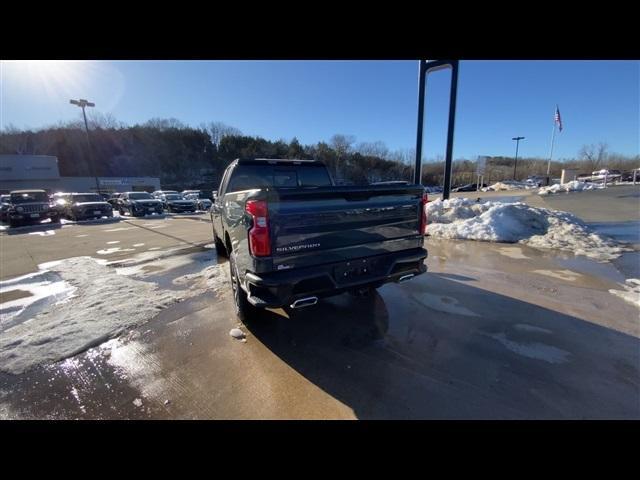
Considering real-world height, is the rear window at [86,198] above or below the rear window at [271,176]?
below

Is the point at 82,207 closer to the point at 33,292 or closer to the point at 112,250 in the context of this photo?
the point at 112,250

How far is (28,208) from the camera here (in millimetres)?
16438

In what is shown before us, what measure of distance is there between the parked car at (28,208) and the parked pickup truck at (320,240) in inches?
827

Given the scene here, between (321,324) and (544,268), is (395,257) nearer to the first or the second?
(321,324)

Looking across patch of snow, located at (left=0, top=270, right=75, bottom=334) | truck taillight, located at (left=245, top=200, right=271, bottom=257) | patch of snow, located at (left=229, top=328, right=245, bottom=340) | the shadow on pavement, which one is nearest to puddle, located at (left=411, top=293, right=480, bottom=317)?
the shadow on pavement

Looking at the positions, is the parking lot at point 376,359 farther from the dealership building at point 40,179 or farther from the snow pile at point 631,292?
the dealership building at point 40,179

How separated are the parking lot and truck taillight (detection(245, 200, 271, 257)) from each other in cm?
126

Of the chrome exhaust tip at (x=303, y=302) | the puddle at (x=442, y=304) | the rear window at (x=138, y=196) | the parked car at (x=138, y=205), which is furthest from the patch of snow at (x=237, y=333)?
the rear window at (x=138, y=196)

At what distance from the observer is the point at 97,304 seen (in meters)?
4.46

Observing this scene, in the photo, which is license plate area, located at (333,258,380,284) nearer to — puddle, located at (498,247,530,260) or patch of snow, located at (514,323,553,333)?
patch of snow, located at (514,323,553,333)

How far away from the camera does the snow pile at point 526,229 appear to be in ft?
23.6
